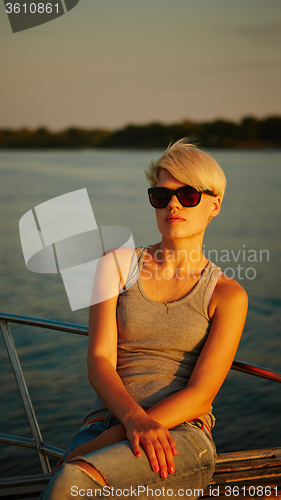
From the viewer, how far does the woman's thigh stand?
1.27 metres

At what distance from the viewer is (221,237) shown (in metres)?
17.7

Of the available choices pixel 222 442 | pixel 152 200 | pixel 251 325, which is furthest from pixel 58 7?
pixel 251 325

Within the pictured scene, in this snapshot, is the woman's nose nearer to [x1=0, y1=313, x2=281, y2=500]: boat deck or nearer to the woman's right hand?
[x1=0, y1=313, x2=281, y2=500]: boat deck

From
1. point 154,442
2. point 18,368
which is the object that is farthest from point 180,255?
point 18,368

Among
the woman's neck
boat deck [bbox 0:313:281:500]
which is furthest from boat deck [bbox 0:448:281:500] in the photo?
the woman's neck

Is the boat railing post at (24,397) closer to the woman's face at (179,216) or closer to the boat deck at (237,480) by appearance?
the boat deck at (237,480)

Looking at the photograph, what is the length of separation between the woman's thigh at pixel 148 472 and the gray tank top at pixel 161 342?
218 mm

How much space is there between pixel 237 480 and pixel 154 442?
1.48 feet

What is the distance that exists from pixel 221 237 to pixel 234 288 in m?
16.3

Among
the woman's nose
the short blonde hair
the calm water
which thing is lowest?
the calm water

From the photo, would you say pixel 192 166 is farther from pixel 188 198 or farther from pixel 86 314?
pixel 86 314

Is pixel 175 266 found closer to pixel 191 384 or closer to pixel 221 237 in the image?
pixel 191 384

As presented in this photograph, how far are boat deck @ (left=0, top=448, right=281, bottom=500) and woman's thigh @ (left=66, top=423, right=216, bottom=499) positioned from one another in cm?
19

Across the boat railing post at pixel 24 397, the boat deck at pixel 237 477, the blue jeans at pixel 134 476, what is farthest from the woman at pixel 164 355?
the boat railing post at pixel 24 397
